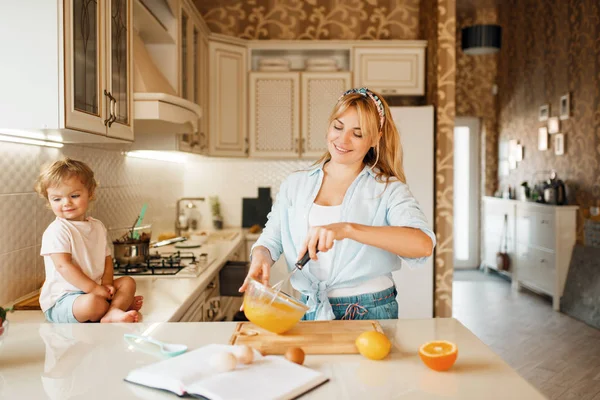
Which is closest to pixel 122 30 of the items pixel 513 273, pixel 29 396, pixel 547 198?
pixel 29 396

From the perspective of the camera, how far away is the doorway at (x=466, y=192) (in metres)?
8.02

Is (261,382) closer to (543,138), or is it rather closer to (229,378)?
(229,378)

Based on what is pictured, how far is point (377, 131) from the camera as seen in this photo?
1.75 metres

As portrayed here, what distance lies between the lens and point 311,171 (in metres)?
1.90

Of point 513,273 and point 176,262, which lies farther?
point 513,273

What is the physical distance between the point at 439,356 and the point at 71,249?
1226mm

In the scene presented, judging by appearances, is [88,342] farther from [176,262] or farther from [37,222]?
[176,262]


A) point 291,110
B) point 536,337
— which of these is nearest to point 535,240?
point 536,337

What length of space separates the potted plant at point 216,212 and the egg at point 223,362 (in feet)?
12.4

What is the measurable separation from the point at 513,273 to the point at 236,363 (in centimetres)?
636

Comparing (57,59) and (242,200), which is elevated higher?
(57,59)

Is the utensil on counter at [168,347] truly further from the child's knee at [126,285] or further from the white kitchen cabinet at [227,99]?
the white kitchen cabinet at [227,99]

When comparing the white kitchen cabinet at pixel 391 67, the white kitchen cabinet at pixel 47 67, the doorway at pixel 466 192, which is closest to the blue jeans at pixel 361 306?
the white kitchen cabinet at pixel 47 67

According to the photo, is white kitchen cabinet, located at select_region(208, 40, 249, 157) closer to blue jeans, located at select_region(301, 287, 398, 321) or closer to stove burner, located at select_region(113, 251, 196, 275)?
stove burner, located at select_region(113, 251, 196, 275)
